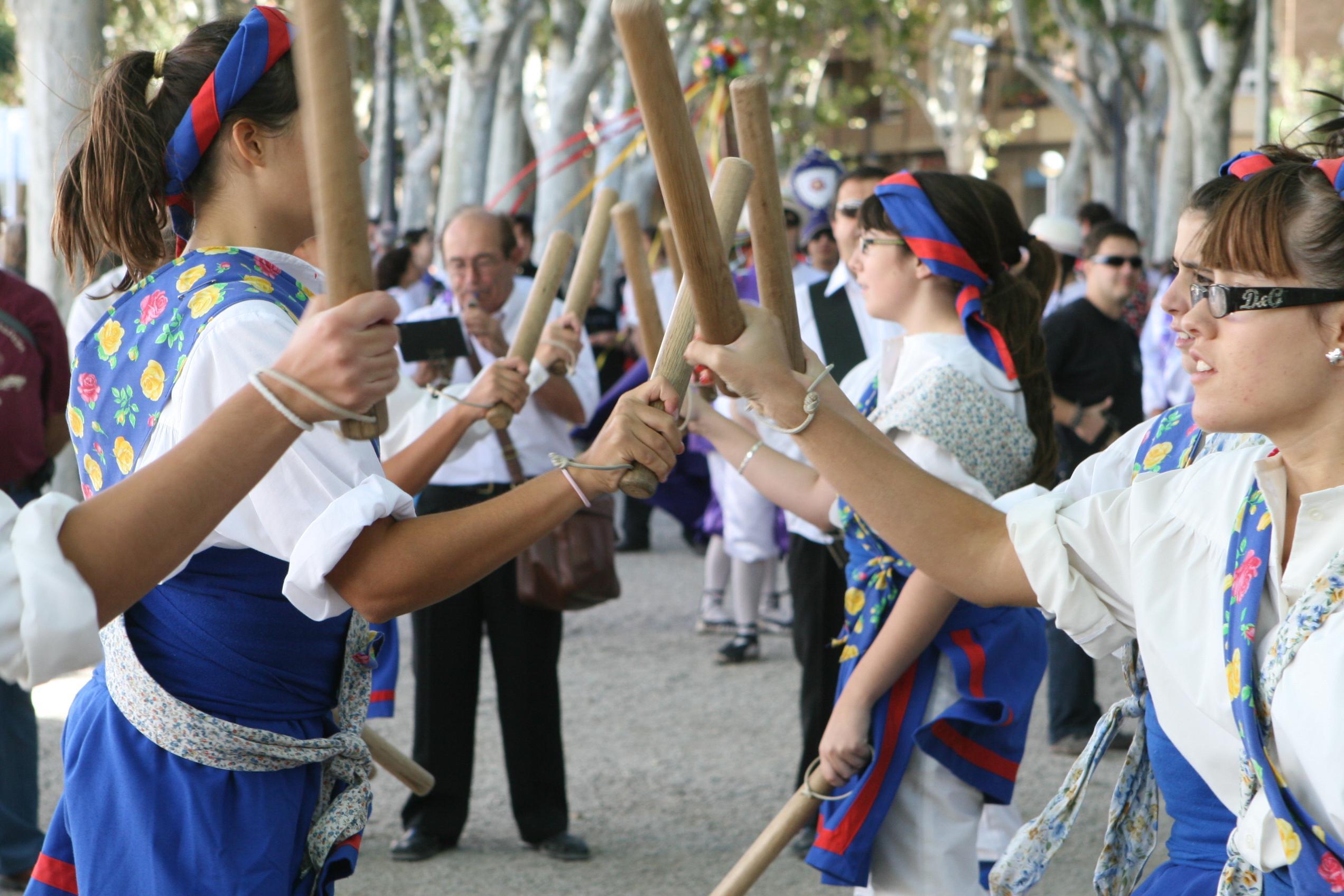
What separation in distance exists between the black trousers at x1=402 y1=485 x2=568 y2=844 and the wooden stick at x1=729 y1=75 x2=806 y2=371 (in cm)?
245

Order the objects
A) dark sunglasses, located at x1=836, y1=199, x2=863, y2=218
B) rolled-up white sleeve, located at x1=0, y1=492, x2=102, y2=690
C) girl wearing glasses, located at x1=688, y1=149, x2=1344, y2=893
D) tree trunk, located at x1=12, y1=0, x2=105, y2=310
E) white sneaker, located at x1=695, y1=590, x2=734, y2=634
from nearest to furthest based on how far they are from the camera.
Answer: rolled-up white sleeve, located at x1=0, y1=492, x2=102, y2=690
girl wearing glasses, located at x1=688, y1=149, x2=1344, y2=893
dark sunglasses, located at x1=836, y1=199, x2=863, y2=218
tree trunk, located at x1=12, y1=0, x2=105, y2=310
white sneaker, located at x1=695, y1=590, x2=734, y2=634

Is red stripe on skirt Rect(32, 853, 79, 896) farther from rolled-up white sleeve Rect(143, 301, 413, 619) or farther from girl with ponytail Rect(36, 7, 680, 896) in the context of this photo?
rolled-up white sleeve Rect(143, 301, 413, 619)

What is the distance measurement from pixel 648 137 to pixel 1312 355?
2.88 ft

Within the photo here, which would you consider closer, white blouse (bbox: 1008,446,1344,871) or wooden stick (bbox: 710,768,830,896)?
white blouse (bbox: 1008,446,1344,871)

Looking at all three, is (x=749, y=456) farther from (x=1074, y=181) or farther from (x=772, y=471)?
(x=1074, y=181)

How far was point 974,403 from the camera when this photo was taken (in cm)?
305

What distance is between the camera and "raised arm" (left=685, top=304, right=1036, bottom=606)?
2068 millimetres

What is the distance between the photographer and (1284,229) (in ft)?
5.91

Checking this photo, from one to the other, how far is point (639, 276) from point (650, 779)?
8.39ft

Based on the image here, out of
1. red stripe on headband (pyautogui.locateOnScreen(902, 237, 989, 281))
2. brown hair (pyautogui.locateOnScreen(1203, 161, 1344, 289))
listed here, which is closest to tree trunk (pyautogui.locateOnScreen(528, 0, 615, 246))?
red stripe on headband (pyautogui.locateOnScreen(902, 237, 989, 281))

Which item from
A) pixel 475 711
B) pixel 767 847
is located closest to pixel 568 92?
pixel 475 711

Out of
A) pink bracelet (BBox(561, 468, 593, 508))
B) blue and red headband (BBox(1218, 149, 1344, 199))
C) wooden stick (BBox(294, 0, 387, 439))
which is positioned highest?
wooden stick (BBox(294, 0, 387, 439))

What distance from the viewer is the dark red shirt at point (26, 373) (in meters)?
4.12

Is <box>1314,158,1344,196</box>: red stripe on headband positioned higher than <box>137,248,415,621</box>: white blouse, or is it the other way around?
<box>1314,158,1344,196</box>: red stripe on headband
